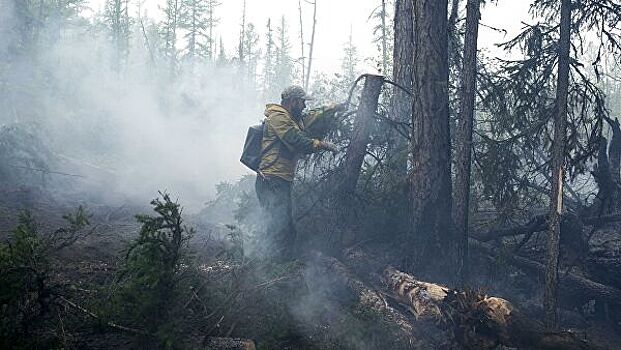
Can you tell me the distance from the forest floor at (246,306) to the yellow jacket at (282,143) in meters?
1.43

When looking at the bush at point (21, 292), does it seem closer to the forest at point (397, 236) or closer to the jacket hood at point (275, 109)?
the forest at point (397, 236)

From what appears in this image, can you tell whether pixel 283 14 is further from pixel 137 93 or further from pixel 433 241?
pixel 433 241

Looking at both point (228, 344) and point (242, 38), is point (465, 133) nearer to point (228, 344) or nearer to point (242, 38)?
point (228, 344)

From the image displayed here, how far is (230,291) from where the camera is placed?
461 cm

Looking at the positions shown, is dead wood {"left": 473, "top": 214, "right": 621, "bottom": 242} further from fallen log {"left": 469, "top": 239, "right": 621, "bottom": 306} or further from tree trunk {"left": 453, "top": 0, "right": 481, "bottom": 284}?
tree trunk {"left": 453, "top": 0, "right": 481, "bottom": 284}

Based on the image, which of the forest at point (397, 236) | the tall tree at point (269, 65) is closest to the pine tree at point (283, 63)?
the tall tree at point (269, 65)

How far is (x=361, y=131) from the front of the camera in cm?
687

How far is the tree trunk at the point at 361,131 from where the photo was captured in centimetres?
672

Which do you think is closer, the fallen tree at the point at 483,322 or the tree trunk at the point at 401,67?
the fallen tree at the point at 483,322

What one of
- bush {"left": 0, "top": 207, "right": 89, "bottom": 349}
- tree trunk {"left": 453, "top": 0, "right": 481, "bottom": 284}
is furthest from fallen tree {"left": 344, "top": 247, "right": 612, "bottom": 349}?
bush {"left": 0, "top": 207, "right": 89, "bottom": 349}

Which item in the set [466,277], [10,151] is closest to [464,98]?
[466,277]

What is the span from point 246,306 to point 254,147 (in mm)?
2565

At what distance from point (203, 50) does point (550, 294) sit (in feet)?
165

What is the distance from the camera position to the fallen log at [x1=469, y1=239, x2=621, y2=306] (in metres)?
6.11
